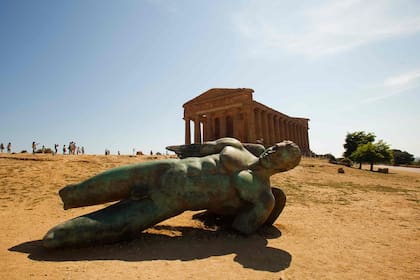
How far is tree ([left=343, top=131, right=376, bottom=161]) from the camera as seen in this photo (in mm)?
54675

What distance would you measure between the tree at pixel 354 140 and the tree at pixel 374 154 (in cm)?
1717

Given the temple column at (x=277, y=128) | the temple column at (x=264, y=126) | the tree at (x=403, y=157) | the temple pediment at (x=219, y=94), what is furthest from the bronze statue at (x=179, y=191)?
the tree at (x=403, y=157)

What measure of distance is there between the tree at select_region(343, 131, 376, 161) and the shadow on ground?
58866 mm

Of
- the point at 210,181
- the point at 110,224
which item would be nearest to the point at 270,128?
the point at 210,181

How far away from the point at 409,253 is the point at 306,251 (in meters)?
1.78

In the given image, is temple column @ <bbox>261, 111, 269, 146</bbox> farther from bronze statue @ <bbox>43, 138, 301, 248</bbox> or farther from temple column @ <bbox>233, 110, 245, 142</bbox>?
bronze statue @ <bbox>43, 138, 301, 248</bbox>

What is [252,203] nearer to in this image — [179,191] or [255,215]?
[255,215]

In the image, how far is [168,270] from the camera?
338 centimetres

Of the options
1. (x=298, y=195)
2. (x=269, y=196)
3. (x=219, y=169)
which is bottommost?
(x=298, y=195)

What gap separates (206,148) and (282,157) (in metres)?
1.68

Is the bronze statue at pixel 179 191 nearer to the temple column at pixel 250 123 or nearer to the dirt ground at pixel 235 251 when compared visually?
the dirt ground at pixel 235 251

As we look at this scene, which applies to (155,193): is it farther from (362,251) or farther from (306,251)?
(362,251)

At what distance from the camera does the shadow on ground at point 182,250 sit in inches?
147

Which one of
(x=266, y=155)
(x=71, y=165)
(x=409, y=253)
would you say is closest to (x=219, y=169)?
(x=266, y=155)
